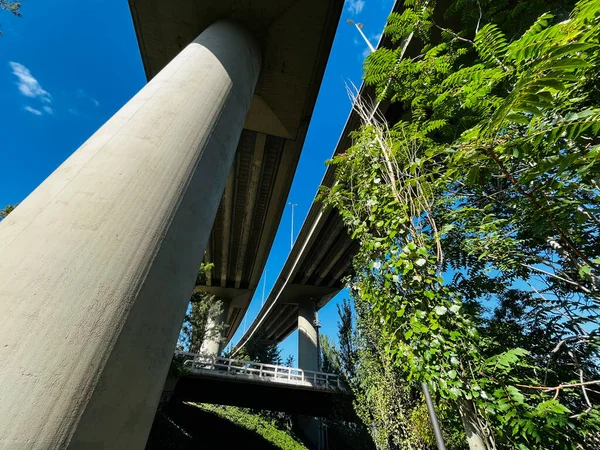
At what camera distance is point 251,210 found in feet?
52.2

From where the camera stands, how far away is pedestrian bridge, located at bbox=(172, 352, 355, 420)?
563 inches

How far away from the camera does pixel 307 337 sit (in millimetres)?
20906

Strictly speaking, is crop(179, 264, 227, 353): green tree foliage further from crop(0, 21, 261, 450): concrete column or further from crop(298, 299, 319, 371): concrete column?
crop(0, 21, 261, 450): concrete column

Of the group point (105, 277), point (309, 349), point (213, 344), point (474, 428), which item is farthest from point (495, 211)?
point (213, 344)

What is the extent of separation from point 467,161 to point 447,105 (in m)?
1.64

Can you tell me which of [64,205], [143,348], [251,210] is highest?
Result: [251,210]

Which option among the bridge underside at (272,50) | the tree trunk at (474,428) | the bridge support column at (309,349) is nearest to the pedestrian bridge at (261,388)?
the bridge support column at (309,349)

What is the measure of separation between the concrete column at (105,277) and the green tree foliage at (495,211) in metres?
1.90

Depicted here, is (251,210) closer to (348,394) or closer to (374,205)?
(348,394)

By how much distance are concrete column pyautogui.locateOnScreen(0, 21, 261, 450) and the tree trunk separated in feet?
7.77

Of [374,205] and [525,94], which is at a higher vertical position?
[374,205]

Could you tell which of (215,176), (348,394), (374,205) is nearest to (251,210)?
(348,394)

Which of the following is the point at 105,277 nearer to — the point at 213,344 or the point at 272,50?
the point at 272,50

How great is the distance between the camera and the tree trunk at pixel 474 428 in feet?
A: 5.76
